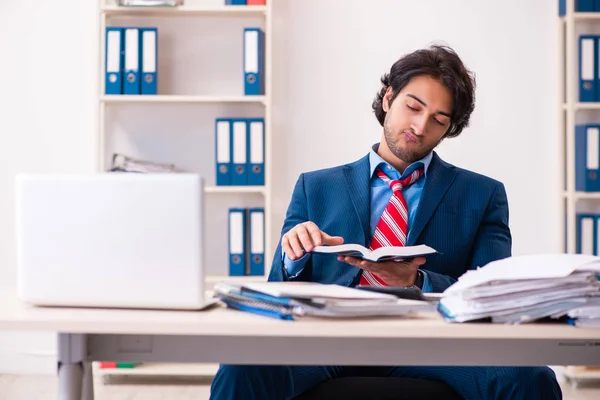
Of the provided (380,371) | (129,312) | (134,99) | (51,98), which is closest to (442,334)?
(129,312)

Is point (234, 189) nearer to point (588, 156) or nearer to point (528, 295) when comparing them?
point (588, 156)

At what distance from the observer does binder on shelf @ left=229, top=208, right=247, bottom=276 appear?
12.6ft

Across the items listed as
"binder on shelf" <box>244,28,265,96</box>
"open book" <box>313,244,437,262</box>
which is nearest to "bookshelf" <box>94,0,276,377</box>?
"binder on shelf" <box>244,28,265,96</box>

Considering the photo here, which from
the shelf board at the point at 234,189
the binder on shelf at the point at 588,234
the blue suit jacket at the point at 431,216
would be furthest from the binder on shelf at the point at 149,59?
the binder on shelf at the point at 588,234

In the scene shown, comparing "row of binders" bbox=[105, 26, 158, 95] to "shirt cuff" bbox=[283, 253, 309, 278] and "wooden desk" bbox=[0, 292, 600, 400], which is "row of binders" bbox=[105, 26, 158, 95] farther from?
"wooden desk" bbox=[0, 292, 600, 400]

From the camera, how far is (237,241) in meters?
3.87

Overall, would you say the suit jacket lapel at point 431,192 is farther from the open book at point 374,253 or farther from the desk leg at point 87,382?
the desk leg at point 87,382

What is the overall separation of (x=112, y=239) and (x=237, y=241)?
252 centimetres

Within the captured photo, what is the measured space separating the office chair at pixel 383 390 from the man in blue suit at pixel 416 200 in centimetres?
3

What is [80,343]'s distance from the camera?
138 centimetres

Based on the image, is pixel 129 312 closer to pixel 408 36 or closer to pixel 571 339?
pixel 571 339

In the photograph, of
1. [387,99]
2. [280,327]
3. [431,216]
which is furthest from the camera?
[387,99]

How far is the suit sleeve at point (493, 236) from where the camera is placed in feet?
6.93

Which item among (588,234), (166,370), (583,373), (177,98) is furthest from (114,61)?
(583,373)
